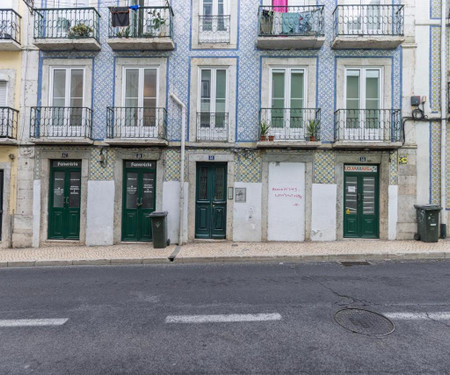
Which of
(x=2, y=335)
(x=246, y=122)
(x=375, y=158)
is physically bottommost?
(x=2, y=335)

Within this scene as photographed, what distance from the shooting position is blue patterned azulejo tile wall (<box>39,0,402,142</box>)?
9.82m

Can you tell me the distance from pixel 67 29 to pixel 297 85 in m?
8.09

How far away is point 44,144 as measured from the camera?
9.87 meters

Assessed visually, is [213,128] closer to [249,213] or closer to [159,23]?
[249,213]

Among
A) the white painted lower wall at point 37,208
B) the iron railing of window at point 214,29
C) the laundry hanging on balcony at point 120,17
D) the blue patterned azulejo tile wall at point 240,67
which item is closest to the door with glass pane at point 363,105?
the blue patterned azulejo tile wall at point 240,67

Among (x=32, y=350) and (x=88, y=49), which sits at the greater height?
(x=88, y=49)

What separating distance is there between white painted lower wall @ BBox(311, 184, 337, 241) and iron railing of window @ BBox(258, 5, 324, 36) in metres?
5.16

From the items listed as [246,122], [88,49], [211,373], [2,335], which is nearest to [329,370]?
[211,373]

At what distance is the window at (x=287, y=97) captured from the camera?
32.4ft

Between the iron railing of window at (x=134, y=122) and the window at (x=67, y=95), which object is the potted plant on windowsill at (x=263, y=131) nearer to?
the iron railing of window at (x=134, y=122)

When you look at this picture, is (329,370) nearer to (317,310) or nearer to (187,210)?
(317,310)

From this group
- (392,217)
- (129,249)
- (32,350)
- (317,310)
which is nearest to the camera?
(32,350)

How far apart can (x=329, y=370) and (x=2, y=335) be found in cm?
393

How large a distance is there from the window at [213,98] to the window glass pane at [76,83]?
4.19 metres
